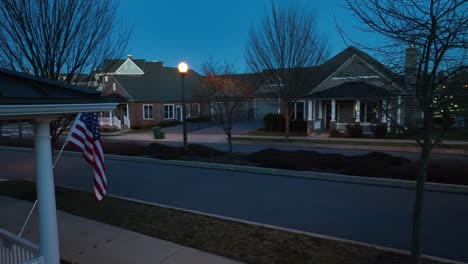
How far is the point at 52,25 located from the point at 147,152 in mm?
9716

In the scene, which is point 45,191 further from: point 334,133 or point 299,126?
point 299,126

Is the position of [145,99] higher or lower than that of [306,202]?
higher

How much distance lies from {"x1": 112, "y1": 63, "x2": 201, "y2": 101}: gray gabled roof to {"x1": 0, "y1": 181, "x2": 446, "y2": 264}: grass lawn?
2920 cm

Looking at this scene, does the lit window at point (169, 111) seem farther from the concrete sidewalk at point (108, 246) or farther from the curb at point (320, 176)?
the concrete sidewalk at point (108, 246)

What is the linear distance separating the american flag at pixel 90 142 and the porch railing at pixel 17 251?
1638mm

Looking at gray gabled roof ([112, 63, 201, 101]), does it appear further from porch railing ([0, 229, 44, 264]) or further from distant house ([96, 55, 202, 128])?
porch railing ([0, 229, 44, 264])

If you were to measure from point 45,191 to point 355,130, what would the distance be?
73.2 feet

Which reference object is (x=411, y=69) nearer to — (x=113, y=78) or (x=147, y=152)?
(x=147, y=152)

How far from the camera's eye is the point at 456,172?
33.1 ft

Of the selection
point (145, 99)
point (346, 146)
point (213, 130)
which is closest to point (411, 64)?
point (346, 146)

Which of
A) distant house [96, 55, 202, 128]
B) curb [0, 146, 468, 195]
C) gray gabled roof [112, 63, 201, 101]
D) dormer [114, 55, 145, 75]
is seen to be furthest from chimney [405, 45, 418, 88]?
dormer [114, 55, 145, 75]

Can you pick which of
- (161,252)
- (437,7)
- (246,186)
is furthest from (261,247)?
(246,186)

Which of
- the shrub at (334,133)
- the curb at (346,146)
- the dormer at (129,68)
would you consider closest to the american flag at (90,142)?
the curb at (346,146)

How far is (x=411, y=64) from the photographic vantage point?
182 inches
